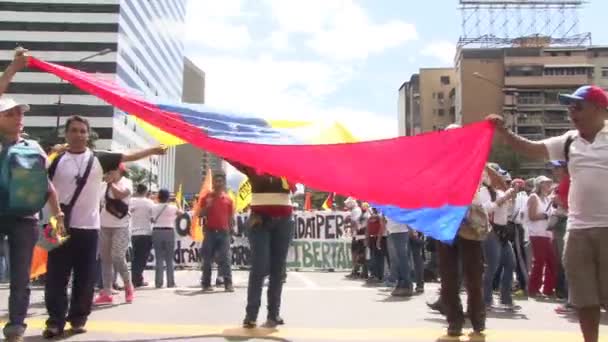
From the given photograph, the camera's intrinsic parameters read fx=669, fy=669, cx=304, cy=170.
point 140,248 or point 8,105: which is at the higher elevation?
point 8,105

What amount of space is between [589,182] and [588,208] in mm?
186

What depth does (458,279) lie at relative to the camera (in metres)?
6.36

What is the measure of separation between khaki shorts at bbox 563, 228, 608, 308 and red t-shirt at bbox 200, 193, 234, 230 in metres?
6.79

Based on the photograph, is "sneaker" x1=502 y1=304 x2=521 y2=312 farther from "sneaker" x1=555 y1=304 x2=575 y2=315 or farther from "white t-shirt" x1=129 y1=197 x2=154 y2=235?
"white t-shirt" x1=129 y1=197 x2=154 y2=235

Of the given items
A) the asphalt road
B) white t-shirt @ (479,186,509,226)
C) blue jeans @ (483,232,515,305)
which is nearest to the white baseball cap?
the asphalt road

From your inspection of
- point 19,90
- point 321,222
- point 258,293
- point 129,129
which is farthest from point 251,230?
point 129,129

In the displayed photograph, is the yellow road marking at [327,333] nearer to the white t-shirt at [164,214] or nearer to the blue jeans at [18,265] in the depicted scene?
the blue jeans at [18,265]

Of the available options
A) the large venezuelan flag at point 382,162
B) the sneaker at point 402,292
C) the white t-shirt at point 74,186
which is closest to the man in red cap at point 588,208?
the large venezuelan flag at point 382,162

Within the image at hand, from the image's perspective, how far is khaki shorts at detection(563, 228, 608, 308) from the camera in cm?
468

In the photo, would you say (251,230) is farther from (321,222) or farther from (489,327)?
(321,222)

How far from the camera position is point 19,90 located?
3932 inches

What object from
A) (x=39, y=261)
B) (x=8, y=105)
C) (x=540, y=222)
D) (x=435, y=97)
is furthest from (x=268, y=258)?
(x=435, y=97)

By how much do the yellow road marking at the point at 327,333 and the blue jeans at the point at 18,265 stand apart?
3.85 feet

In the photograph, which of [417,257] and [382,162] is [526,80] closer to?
[417,257]
